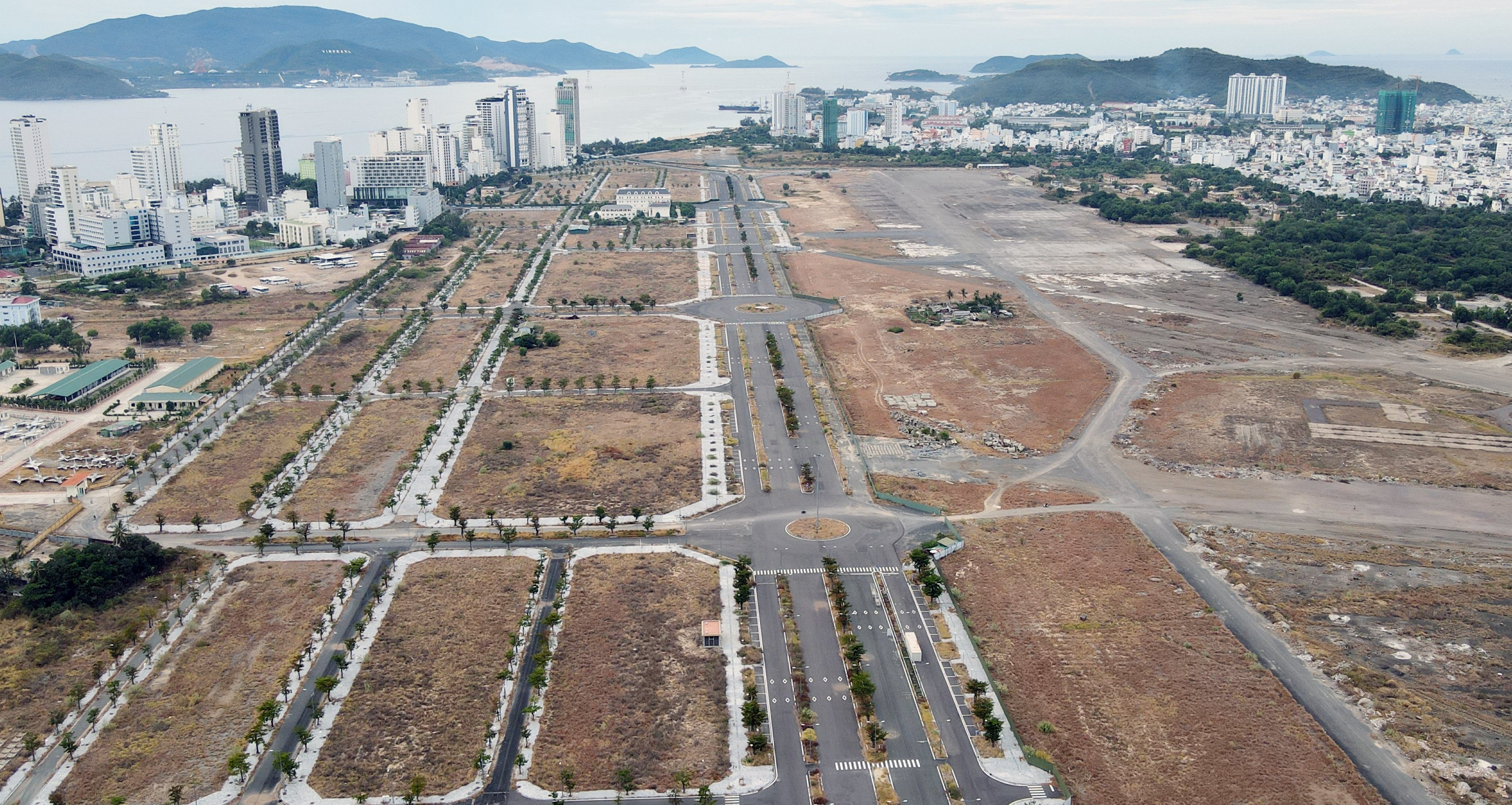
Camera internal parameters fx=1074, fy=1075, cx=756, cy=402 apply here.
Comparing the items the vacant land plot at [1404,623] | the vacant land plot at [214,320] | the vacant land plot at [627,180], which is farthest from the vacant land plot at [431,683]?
the vacant land plot at [627,180]

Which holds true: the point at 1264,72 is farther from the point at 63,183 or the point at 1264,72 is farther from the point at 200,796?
the point at 200,796

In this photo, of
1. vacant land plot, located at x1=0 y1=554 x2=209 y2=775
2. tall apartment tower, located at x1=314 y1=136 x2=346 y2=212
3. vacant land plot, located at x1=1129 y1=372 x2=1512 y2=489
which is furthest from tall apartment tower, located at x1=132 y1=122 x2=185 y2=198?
vacant land plot, located at x1=1129 y1=372 x2=1512 y2=489

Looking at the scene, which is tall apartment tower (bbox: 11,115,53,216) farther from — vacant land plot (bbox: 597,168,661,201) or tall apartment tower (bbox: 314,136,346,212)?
vacant land plot (bbox: 597,168,661,201)

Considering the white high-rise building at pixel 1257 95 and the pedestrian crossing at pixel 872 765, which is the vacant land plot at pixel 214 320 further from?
the white high-rise building at pixel 1257 95

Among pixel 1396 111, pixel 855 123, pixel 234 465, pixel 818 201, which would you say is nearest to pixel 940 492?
Answer: pixel 234 465

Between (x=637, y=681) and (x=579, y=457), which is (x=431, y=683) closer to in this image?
(x=637, y=681)
